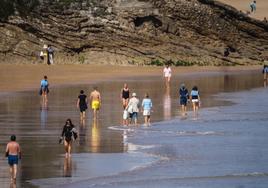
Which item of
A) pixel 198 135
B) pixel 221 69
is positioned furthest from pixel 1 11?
pixel 198 135

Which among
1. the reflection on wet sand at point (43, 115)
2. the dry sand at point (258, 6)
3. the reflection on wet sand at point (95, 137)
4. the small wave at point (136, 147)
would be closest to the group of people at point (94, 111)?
the reflection on wet sand at point (95, 137)

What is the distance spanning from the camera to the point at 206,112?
119 ft

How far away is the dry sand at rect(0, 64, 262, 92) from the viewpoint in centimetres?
4941

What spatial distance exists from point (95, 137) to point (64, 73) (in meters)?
27.2

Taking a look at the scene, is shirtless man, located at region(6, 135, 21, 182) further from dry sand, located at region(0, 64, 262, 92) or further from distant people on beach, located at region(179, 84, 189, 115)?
dry sand, located at region(0, 64, 262, 92)

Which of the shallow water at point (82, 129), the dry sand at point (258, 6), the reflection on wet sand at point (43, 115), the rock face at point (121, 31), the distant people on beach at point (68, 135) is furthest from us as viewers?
the dry sand at point (258, 6)

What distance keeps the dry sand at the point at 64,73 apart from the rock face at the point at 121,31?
1604 millimetres

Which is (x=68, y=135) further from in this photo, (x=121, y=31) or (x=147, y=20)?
(x=147, y=20)

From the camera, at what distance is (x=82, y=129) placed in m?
30.0

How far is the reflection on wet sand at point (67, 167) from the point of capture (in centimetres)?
2083

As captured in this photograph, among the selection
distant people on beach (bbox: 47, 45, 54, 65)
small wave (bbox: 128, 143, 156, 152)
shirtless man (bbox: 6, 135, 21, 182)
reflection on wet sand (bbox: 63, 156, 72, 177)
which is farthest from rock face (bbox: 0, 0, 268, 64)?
shirtless man (bbox: 6, 135, 21, 182)

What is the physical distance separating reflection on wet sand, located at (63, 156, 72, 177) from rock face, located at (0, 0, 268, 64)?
35.0m

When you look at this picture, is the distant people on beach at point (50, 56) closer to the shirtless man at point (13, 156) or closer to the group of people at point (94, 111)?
the group of people at point (94, 111)

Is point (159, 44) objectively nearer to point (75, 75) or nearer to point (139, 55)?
point (139, 55)
